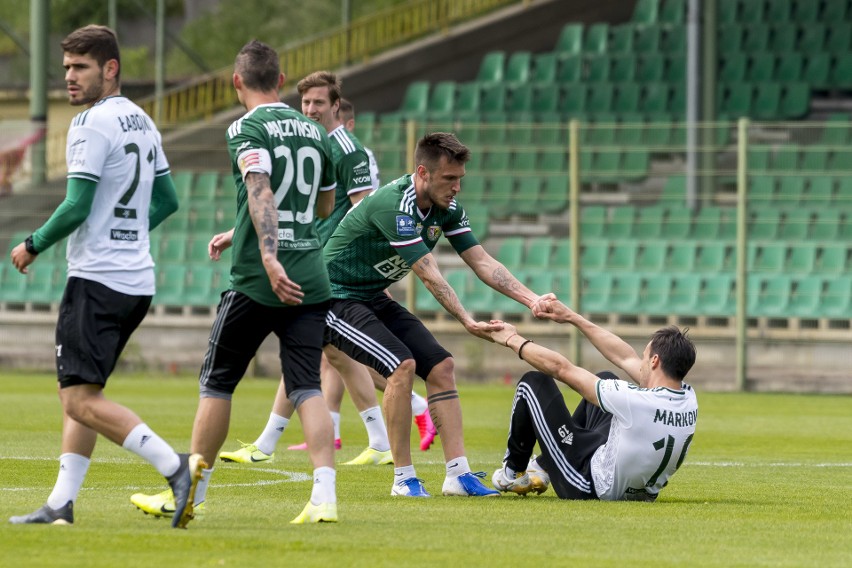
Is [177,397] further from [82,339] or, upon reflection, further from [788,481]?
[82,339]

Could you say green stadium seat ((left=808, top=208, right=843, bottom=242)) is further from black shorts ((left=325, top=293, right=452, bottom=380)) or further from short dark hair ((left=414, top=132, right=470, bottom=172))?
short dark hair ((left=414, top=132, right=470, bottom=172))

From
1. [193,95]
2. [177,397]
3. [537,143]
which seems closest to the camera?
[177,397]

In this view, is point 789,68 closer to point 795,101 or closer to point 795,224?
point 795,101

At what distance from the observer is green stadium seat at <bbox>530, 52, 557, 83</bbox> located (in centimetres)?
2627

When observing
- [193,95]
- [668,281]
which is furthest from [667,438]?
[193,95]

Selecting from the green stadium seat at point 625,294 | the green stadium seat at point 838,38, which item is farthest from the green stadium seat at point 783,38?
the green stadium seat at point 625,294

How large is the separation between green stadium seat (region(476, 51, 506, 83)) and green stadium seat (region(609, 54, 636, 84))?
6.55ft

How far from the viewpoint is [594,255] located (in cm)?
2038

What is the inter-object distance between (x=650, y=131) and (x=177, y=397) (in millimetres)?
7394

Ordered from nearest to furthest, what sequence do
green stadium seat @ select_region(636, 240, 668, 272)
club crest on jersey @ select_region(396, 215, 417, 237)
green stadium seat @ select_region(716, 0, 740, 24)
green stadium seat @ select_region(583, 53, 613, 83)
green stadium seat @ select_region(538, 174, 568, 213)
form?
club crest on jersey @ select_region(396, 215, 417, 237) < green stadium seat @ select_region(636, 240, 668, 272) < green stadium seat @ select_region(538, 174, 568, 213) < green stadium seat @ select_region(583, 53, 613, 83) < green stadium seat @ select_region(716, 0, 740, 24)

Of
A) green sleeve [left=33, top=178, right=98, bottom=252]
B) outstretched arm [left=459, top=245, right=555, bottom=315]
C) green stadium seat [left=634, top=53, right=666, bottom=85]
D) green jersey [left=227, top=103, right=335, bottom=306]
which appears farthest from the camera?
green stadium seat [left=634, top=53, right=666, bottom=85]

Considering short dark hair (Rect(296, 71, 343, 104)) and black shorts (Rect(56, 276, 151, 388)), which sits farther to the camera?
short dark hair (Rect(296, 71, 343, 104))

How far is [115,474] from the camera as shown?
372 inches

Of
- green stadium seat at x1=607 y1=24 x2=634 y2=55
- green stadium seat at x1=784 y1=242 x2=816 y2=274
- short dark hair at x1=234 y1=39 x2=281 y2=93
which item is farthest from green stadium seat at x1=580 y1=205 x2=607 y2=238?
short dark hair at x1=234 y1=39 x2=281 y2=93
